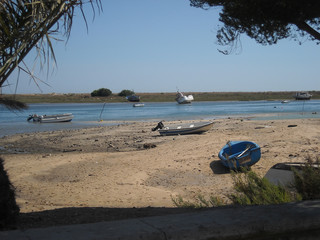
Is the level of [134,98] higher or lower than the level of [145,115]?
higher

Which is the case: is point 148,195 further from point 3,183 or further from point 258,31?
point 3,183

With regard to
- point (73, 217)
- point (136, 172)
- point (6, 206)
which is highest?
point (6, 206)

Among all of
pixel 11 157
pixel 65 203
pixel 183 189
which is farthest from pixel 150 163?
pixel 11 157

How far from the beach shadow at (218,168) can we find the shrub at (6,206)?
875 centimetres

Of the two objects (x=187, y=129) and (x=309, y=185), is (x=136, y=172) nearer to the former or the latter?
(x=309, y=185)

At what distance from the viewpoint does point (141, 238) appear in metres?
2.54

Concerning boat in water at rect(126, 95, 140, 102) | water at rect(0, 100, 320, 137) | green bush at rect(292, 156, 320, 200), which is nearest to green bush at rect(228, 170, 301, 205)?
green bush at rect(292, 156, 320, 200)

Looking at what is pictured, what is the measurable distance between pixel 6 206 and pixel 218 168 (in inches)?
372

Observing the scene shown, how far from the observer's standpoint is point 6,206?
4.00 metres

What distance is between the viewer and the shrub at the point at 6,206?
156 inches

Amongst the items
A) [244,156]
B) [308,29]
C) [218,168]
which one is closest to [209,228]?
[308,29]

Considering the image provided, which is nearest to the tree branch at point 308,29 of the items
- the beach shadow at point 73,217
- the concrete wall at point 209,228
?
the beach shadow at point 73,217

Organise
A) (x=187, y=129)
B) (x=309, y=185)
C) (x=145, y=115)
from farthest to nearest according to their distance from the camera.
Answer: (x=145, y=115) → (x=187, y=129) → (x=309, y=185)

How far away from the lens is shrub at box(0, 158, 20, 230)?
13.0ft
